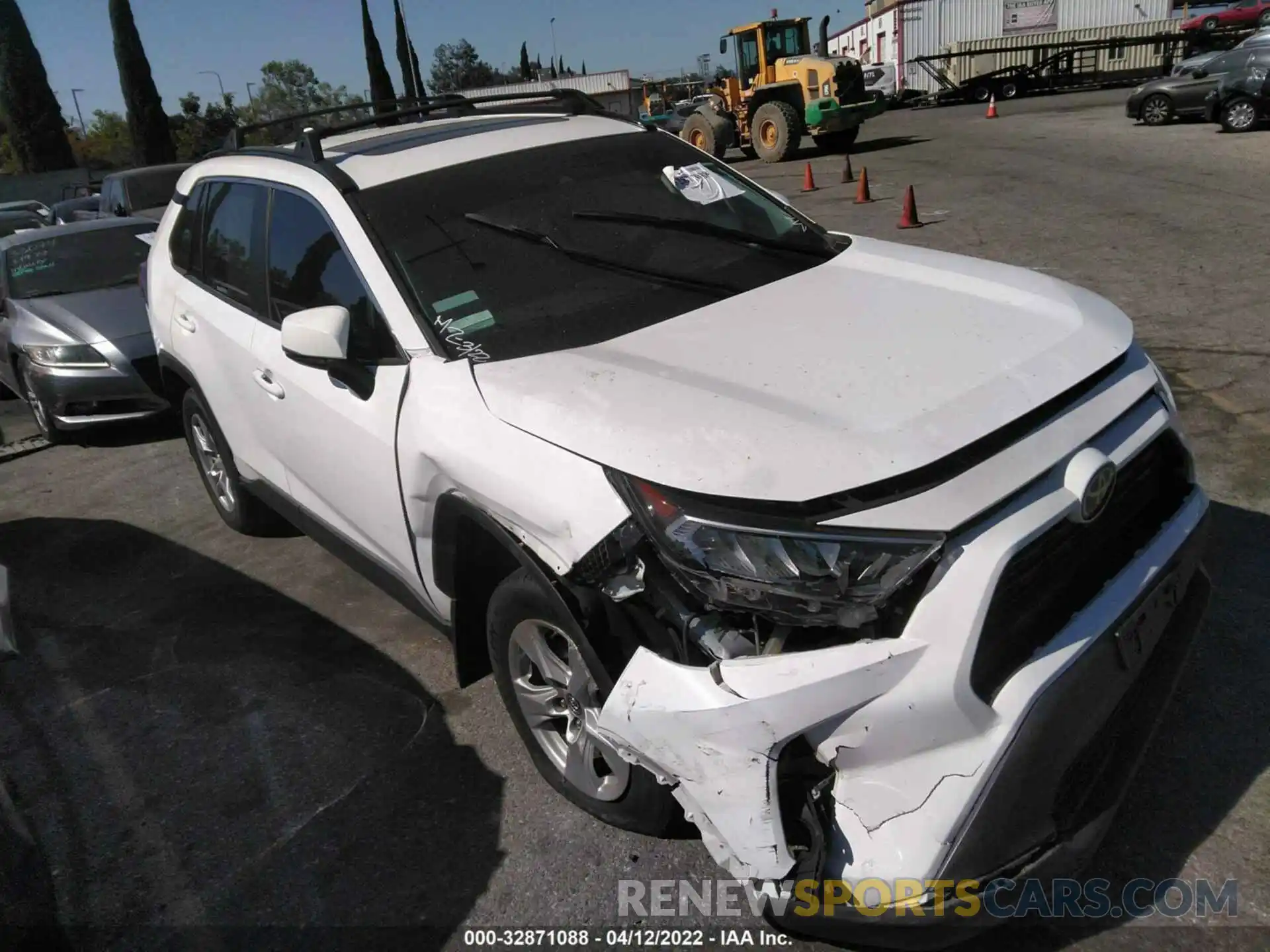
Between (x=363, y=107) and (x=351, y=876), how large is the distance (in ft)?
10.4

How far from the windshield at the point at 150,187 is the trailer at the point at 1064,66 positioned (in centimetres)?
2898

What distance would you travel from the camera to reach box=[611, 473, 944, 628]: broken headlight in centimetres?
196

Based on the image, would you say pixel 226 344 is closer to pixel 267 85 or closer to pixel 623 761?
pixel 623 761

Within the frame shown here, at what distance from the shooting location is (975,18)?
41625 millimetres

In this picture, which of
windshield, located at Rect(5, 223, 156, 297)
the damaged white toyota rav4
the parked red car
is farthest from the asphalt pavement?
the parked red car

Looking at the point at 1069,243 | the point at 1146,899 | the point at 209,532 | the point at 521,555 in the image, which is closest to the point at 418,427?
the point at 521,555

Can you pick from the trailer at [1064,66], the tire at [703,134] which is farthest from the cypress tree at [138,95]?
the trailer at [1064,66]

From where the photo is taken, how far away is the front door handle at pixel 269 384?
3516 millimetres

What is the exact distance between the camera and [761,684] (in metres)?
1.91

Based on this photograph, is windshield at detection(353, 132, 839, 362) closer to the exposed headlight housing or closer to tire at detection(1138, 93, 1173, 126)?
the exposed headlight housing

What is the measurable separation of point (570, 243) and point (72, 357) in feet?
16.3

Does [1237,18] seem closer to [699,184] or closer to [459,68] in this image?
[699,184]

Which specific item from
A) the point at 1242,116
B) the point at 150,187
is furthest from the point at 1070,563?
the point at 1242,116

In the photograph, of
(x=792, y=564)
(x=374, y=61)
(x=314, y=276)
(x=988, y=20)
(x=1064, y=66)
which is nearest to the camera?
(x=792, y=564)
